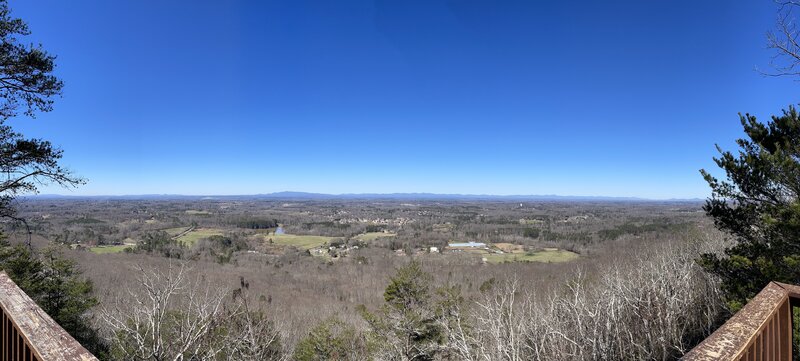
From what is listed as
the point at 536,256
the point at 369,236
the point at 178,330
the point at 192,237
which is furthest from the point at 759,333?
the point at 369,236

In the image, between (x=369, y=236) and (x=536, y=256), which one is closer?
(x=536, y=256)

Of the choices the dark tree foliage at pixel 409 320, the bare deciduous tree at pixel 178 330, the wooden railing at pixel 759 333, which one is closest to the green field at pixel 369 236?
the dark tree foliage at pixel 409 320

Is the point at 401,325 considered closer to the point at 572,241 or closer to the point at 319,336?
the point at 319,336

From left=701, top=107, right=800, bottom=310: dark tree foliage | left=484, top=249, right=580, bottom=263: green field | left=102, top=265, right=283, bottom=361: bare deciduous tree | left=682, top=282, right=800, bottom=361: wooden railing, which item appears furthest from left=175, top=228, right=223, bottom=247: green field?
left=682, top=282, right=800, bottom=361: wooden railing

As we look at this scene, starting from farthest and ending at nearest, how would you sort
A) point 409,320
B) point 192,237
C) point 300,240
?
point 300,240, point 192,237, point 409,320

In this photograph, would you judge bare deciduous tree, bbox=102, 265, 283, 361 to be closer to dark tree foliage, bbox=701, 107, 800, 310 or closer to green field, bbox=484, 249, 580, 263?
dark tree foliage, bbox=701, 107, 800, 310

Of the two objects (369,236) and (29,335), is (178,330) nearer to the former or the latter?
(29,335)
